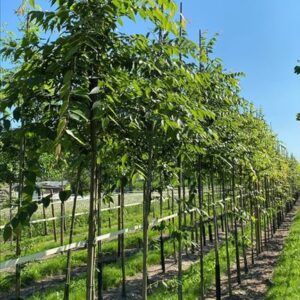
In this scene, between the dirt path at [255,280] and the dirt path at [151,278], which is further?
the dirt path at [255,280]

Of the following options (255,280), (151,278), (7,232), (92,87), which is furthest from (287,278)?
(7,232)

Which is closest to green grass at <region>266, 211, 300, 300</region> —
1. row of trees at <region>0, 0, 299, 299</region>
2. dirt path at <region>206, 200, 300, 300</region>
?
dirt path at <region>206, 200, 300, 300</region>

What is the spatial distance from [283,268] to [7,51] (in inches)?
392

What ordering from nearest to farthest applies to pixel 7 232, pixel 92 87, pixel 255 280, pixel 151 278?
pixel 7 232
pixel 92 87
pixel 151 278
pixel 255 280

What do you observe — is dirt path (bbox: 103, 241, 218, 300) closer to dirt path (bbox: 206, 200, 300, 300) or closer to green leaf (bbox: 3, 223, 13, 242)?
dirt path (bbox: 206, 200, 300, 300)

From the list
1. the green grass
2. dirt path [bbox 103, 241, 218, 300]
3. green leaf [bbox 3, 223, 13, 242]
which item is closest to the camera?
green leaf [bbox 3, 223, 13, 242]

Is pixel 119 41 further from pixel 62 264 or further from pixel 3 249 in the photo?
pixel 3 249

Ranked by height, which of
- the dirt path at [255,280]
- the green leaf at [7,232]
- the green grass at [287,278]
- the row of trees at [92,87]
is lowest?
the dirt path at [255,280]

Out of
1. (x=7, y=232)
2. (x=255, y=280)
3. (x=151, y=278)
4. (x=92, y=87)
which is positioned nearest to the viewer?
(x=7, y=232)

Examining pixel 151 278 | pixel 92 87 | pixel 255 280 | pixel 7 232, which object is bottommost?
pixel 255 280

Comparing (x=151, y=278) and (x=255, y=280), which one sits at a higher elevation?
(x=151, y=278)

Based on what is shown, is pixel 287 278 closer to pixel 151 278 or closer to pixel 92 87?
pixel 151 278

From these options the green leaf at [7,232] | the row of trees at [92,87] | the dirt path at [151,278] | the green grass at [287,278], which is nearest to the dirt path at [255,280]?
the green grass at [287,278]

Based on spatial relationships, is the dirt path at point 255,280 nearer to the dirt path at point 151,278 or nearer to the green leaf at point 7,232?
the dirt path at point 151,278
